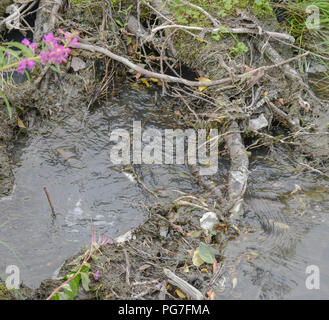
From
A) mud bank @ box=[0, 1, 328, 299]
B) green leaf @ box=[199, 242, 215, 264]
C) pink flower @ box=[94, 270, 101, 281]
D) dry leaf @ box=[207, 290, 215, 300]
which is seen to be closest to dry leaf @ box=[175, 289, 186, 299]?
mud bank @ box=[0, 1, 328, 299]

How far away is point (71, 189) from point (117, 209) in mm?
420

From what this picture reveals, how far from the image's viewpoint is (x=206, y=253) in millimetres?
2848

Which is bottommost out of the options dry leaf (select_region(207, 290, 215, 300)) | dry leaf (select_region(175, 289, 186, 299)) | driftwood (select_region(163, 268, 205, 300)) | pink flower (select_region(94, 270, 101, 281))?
dry leaf (select_region(207, 290, 215, 300))

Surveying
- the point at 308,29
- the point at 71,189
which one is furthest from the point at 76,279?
the point at 308,29

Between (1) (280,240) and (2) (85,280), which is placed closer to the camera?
(2) (85,280)

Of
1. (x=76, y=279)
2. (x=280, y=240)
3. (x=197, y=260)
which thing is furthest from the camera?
(x=280, y=240)

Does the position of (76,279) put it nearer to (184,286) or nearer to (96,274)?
(96,274)

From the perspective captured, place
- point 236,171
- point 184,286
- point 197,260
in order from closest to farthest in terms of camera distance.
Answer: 1. point 184,286
2. point 197,260
3. point 236,171

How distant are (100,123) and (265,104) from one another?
1587mm

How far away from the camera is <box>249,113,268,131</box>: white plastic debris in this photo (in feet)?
12.6

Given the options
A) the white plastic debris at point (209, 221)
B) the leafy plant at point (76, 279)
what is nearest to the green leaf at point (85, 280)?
the leafy plant at point (76, 279)

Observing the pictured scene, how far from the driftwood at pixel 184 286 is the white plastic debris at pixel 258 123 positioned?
5.75 ft

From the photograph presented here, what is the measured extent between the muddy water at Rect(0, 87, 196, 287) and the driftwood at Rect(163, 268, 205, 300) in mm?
607

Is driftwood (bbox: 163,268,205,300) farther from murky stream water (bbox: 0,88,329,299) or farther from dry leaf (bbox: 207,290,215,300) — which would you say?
murky stream water (bbox: 0,88,329,299)
